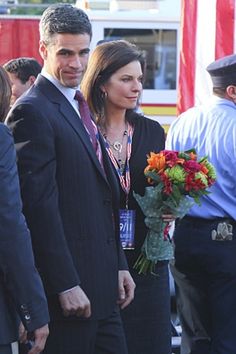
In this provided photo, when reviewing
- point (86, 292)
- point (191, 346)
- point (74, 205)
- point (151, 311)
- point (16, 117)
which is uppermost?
point (16, 117)

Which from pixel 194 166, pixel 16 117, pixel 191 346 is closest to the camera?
pixel 16 117

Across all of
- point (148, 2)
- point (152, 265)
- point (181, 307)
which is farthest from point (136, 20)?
point (152, 265)

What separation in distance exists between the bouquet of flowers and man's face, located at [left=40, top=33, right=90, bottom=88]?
80 centimetres

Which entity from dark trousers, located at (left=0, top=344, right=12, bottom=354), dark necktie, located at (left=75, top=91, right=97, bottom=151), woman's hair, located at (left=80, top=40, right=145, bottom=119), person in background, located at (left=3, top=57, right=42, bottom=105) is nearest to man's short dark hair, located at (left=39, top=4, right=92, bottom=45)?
dark necktie, located at (left=75, top=91, right=97, bottom=151)

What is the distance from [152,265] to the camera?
4.87 m

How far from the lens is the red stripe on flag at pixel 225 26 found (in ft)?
21.9

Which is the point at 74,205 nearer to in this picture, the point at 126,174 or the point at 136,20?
the point at 126,174

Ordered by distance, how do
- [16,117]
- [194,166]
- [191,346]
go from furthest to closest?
[191,346] → [194,166] → [16,117]

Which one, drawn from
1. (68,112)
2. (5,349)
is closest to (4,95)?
(68,112)

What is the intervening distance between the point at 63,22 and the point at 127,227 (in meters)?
1.22

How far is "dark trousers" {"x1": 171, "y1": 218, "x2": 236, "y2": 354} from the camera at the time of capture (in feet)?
17.6

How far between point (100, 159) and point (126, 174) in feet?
2.12

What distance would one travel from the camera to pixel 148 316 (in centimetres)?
493

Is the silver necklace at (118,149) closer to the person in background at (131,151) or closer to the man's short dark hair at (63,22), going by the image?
the person in background at (131,151)
